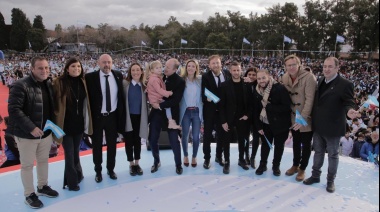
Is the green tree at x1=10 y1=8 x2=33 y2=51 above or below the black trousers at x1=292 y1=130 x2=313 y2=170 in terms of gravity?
above

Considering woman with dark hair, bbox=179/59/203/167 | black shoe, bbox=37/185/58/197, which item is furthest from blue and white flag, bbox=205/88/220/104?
black shoe, bbox=37/185/58/197

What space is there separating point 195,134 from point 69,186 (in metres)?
1.70

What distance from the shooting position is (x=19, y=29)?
49.0m

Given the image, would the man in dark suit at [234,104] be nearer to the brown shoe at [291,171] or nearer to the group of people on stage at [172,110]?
the group of people on stage at [172,110]

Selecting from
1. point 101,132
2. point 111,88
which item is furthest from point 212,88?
point 101,132

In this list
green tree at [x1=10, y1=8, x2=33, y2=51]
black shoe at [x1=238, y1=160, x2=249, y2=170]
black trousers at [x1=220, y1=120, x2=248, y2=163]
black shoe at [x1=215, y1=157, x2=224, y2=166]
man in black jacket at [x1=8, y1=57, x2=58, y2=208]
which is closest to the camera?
man in black jacket at [x1=8, y1=57, x2=58, y2=208]

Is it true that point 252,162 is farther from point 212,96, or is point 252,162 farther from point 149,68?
point 149,68

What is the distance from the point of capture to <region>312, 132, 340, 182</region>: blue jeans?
340cm

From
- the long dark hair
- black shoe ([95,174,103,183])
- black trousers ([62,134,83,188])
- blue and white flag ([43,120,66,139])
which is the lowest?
black shoe ([95,174,103,183])

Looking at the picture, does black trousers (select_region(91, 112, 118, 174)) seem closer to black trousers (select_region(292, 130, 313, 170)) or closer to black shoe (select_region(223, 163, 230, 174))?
black shoe (select_region(223, 163, 230, 174))

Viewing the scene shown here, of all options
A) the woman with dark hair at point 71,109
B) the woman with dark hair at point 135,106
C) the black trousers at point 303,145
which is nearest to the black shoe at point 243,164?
the black trousers at point 303,145

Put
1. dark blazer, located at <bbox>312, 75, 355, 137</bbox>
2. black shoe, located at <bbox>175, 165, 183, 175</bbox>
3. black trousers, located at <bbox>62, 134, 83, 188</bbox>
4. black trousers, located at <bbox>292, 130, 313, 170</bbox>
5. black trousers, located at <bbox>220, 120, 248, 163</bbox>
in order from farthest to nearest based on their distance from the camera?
black shoe, located at <bbox>175, 165, 183, 175</bbox>, black trousers, located at <bbox>220, 120, 248, 163</bbox>, black trousers, located at <bbox>292, 130, 313, 170</bbox>, black trousers, located at <bbox>62, 134, 83, 188</bbox>, dark blazer, located at <bbox>312, 75, 355, 137</bbox>

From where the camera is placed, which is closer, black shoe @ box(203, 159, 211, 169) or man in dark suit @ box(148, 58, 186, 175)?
man in dark suit @ box(148, 58, 186, 175)

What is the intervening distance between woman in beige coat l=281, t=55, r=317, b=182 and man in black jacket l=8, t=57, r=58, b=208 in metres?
2.75
